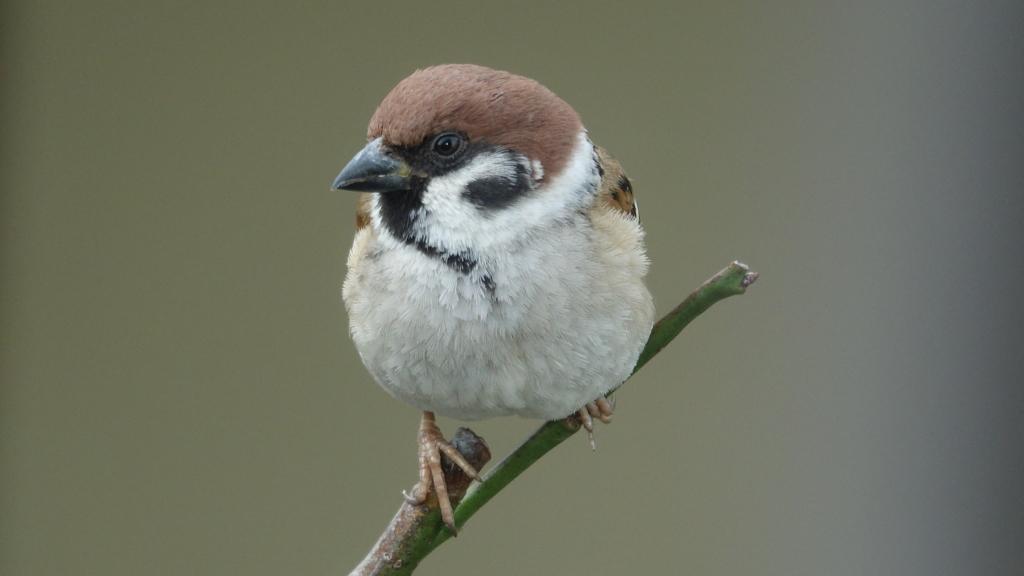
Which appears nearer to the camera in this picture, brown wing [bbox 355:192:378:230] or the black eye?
the black eye

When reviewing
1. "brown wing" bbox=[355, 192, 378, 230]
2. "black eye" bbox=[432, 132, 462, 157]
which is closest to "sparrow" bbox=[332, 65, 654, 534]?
"black eye" bbox=[432, 132, 462, 157]

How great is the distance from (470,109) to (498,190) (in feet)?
0.31

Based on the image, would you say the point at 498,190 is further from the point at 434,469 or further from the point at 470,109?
the point at 434,469

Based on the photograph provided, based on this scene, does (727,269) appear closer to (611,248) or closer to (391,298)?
(611,248)

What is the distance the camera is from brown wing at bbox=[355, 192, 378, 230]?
122 centimetres

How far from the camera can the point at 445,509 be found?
0.92 metres

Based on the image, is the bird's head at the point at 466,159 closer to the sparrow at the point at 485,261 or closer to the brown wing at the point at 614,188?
the sparrow at the point at 485,261

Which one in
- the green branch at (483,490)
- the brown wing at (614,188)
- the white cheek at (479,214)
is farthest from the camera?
the brown wing at (614,188)

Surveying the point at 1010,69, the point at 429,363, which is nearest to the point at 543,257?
the point at 429,363

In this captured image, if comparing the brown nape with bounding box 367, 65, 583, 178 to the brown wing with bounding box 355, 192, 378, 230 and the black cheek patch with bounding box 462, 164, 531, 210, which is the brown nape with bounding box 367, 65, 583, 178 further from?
the brown wing with bounding box 355, 192, 378, 230

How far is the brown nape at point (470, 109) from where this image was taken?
95 cm

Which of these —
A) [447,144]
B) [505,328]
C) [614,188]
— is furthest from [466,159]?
[614,188]

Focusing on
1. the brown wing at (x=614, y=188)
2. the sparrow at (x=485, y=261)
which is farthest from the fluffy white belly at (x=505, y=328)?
the brown wing at (x=614, y=188)

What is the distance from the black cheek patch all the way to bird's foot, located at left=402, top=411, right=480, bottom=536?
0.26 meters
